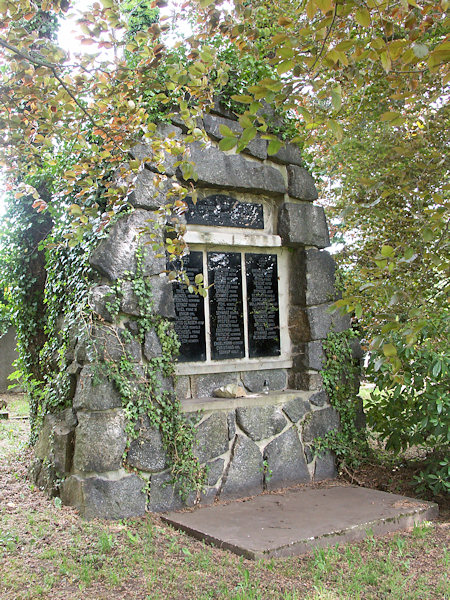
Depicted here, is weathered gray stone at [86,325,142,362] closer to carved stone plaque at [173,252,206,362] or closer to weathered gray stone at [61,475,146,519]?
carved stone plaque at [173,252,206,362]

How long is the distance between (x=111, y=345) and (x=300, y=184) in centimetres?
254

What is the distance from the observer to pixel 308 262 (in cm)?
557

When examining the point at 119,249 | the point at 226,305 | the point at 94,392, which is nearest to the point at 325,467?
the point at 226,305

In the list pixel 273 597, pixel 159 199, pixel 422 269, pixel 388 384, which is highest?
pixel 159 199

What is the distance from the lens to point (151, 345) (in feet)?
14.6

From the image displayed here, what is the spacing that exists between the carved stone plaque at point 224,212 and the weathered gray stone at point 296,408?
66.7 inches

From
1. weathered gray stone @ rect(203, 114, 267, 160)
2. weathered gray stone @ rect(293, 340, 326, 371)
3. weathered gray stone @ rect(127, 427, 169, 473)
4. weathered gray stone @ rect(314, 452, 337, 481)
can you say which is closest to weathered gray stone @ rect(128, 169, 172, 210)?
weathered gray stone @ rect(203, 114, 267, 160)

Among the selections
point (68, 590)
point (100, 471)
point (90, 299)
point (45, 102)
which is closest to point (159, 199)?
point (90, 299)

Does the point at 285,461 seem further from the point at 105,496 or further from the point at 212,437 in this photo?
the point at 105,496

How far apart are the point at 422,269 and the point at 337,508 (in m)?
2.23

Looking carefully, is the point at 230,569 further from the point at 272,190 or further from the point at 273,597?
the point at 272,190

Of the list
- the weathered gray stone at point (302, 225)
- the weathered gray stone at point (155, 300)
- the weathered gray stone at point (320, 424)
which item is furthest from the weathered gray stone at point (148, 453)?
the weathered gray stone at point (302, 225)

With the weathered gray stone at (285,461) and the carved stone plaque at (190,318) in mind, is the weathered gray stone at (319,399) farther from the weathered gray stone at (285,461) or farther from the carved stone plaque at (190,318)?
the carved stone plaque at (190,318)

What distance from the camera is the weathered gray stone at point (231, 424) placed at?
4.81 meters
